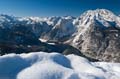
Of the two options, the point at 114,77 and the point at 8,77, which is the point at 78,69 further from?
the point at 8,77

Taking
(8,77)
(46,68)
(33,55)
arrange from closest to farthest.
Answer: (8,77) → (46,68) → (33,55)

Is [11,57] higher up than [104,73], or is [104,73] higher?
[11,57]

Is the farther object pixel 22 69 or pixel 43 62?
pixel 43 62

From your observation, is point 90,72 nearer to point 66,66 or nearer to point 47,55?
point 66,66

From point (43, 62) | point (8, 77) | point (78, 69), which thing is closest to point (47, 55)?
point (43, 62)

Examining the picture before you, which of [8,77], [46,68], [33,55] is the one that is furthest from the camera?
[33,55]

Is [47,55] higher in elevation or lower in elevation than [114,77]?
higher
